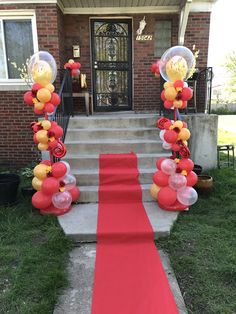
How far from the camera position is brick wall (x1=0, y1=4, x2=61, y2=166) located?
5.72m

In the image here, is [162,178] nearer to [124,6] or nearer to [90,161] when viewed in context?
[90,161]

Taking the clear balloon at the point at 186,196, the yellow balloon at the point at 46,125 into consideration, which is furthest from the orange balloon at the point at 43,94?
the clear balloon at the point at 186,196

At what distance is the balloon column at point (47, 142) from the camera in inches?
154

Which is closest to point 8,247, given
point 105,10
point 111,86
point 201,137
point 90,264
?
point 90,264

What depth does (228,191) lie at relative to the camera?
4.88 m

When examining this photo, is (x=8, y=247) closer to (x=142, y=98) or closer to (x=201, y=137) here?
(x=201, y=137)

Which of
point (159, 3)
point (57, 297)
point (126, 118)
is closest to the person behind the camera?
point (57, 297)

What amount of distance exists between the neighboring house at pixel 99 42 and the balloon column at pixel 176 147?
2.27m

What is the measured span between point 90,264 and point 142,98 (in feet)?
14.6

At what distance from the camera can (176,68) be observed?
3949 mm

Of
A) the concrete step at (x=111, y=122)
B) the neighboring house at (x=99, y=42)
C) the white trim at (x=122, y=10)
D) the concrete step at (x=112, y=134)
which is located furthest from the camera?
the white trim at (x=122, y=10)

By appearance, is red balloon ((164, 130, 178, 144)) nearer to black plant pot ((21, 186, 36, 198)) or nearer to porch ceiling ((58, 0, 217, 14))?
black plant pot ((21, 186, 36, 198))

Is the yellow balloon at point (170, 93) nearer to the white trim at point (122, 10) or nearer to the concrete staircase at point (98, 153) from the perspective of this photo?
the concrete staircase at point (98, 153)

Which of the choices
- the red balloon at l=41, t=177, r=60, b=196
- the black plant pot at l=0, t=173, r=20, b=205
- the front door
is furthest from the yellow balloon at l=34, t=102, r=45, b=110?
the front door
